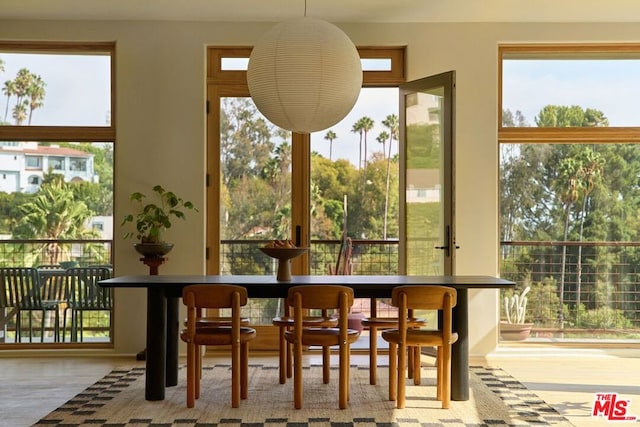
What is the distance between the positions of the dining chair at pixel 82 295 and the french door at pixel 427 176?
2808 millimetres

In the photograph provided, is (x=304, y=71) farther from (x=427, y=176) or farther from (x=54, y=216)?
(x=54, y=216)

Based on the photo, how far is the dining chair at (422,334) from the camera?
4.73 m

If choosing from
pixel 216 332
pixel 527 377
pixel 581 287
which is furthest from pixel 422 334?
pixel 581 287

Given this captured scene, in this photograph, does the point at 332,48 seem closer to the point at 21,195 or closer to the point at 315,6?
the point at 315,6

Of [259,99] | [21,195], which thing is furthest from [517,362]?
[21,195]

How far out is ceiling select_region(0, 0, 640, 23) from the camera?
20.7 ft

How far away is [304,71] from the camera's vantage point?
14.5 ft

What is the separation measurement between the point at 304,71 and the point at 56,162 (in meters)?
3.55

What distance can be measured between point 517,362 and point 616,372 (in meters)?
0.84

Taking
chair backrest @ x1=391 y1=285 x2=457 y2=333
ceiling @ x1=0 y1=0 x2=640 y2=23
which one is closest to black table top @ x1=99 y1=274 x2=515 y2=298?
chair backrest @ x1=391 y1=285 x2=457 y2=333

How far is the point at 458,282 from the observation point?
4.99 meters

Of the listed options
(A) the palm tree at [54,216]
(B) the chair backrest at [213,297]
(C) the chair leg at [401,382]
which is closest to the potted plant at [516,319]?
Answer: (C) the chair leg at [401,382]

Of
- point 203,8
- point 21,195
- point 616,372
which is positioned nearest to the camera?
point 616,372

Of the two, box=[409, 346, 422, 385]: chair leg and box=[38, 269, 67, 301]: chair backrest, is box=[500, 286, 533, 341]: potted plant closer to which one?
box=[409, 346, 422, 385]: chair leg
